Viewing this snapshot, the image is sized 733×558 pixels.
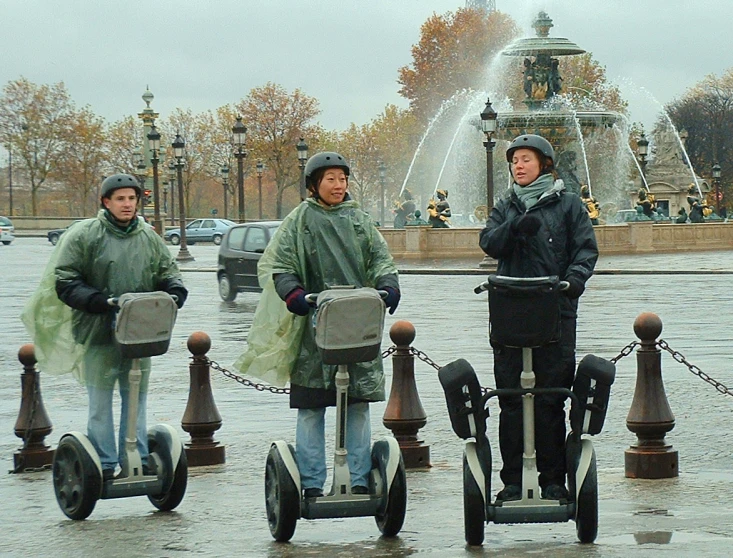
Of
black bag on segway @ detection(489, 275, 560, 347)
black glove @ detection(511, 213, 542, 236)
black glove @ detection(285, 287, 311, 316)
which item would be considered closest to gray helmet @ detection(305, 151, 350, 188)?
black glove @ detection(285, 287, 311, 316)

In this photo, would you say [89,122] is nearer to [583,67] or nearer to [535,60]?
[583,67]

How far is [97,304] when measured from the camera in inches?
274

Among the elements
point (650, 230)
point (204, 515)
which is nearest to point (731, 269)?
point (650, 230)

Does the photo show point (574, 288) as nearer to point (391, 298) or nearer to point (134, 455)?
point (391, 298)

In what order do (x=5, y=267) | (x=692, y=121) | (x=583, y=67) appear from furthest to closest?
(x=692, y=121) < (x=583, y=67) < (x=5, y=267)

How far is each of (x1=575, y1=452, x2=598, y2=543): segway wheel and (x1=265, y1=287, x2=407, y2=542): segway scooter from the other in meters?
0.80

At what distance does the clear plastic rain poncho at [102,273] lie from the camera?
7109 millimetres

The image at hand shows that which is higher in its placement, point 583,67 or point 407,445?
point 583,67

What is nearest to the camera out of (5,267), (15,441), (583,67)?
(15,441)

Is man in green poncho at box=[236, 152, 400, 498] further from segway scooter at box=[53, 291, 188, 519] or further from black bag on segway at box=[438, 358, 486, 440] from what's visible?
segway scooter at box=[53, 291, 188, 519]

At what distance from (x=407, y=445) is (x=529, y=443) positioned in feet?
8.54

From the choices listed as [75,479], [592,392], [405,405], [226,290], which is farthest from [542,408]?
[226,290]

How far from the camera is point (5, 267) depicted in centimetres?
4575

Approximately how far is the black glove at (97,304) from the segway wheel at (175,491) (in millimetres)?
828
